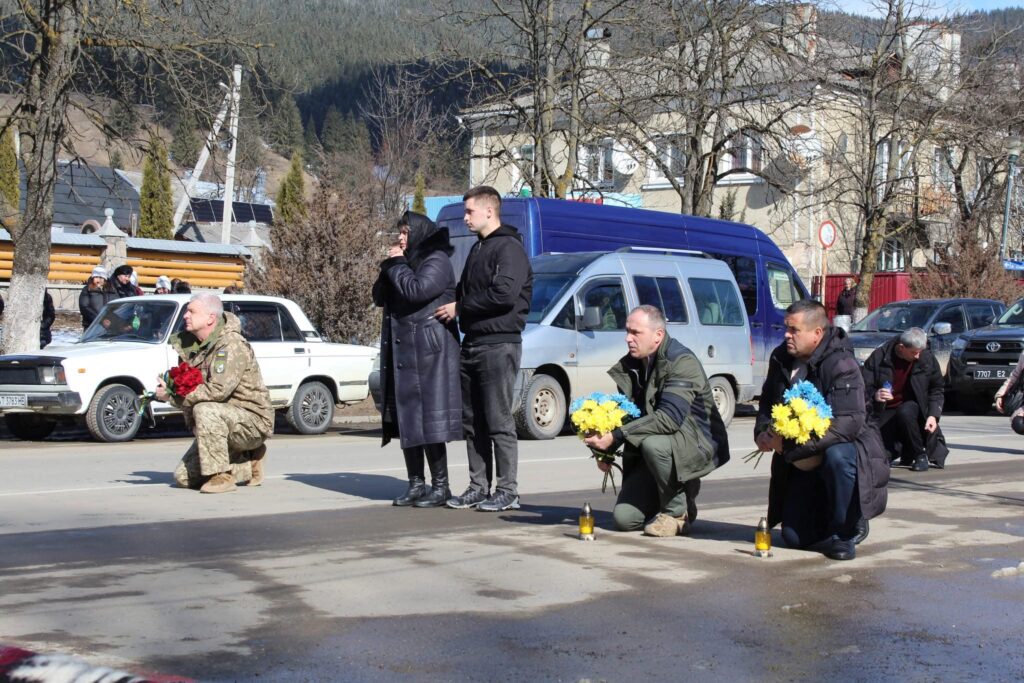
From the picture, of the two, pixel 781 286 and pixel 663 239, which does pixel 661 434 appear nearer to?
pixel 663 239

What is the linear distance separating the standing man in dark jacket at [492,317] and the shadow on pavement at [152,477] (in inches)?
130

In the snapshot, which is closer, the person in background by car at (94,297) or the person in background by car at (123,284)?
the person in background by car at (94,297)

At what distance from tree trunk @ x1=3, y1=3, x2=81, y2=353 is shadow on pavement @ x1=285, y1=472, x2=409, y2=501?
858 cm

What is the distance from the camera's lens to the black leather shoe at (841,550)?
→ 7.42 m

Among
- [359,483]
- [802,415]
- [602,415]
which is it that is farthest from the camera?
[359,483]

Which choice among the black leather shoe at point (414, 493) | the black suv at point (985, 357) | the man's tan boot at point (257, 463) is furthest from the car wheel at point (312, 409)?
the black suv at point (985, 357)

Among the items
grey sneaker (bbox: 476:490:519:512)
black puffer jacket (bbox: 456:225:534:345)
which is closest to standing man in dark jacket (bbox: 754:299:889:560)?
black puffer jacket (bbox: 456:225:534:345)

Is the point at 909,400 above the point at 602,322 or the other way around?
the other way around

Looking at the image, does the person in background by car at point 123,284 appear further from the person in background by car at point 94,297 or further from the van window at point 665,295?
the van window at point 665,295

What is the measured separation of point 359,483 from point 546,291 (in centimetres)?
563

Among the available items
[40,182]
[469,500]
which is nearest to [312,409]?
[40,182]

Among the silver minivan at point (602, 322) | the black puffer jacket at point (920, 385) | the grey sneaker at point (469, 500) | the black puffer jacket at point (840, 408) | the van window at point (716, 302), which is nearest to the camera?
the black puffer jacket at point (840, 408)

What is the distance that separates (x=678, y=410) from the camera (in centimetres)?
782

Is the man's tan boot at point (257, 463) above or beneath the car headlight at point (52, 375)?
beneath
